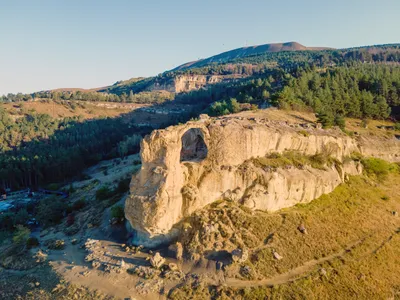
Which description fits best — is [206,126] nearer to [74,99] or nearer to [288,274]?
[288,274]

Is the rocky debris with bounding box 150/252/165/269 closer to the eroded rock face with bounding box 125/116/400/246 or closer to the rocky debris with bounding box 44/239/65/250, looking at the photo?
the eroded rock face with bounding box 125/116/400/246

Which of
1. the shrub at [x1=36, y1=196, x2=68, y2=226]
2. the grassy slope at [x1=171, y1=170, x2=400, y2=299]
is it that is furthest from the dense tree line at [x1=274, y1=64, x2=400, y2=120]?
the shrub at [x1=36, y1=196, x2=68, y2=226]

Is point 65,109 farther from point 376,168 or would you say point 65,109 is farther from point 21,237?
point 376,168

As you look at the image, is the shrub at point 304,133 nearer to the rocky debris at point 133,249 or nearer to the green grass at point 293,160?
the green grass at point 293,160

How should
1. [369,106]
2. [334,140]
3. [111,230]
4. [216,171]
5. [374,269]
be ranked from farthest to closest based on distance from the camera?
[369,106] → [334,140] → [111,230] → [216,171] → [374,269]

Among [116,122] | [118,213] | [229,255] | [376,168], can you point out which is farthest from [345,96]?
[116,122]

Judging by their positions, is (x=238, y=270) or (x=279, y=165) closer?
(x=238, y=270)

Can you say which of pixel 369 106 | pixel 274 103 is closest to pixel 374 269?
pixel 274 103

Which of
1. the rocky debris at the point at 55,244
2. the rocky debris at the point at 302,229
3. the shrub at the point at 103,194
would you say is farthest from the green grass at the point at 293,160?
the shrub at the point at 103,194
